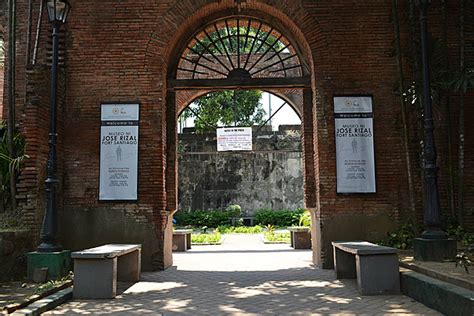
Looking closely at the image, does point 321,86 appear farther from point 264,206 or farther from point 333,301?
point 264,206

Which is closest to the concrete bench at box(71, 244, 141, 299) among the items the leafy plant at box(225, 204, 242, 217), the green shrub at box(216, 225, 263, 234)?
the green shrub at box(216, 225, 263, 234)

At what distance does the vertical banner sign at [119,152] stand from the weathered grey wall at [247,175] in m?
12.9

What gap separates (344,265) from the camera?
6859mm

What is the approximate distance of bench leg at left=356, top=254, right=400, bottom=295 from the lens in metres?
5.55

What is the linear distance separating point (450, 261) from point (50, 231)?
5657mm

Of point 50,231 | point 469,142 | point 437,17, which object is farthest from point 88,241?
point 437,17

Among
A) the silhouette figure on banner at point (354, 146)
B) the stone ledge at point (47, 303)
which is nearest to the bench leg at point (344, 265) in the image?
the silhouette figure on banner at point (354, 146)

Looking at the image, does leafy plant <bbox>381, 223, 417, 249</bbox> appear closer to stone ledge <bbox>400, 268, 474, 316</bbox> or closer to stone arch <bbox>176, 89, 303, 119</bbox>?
stone ledge <bbox>400, 268, 474, 316</bbox>

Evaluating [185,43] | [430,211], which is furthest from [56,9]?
[430,211]

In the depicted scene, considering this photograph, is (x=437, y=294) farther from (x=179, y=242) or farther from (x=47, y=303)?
(x=179, y=242)

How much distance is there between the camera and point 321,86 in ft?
27.1

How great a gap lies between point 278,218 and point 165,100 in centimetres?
1253

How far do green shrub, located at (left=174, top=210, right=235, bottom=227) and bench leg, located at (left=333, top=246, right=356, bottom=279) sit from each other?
43.7 ft

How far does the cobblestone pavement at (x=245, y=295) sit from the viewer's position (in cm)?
488
